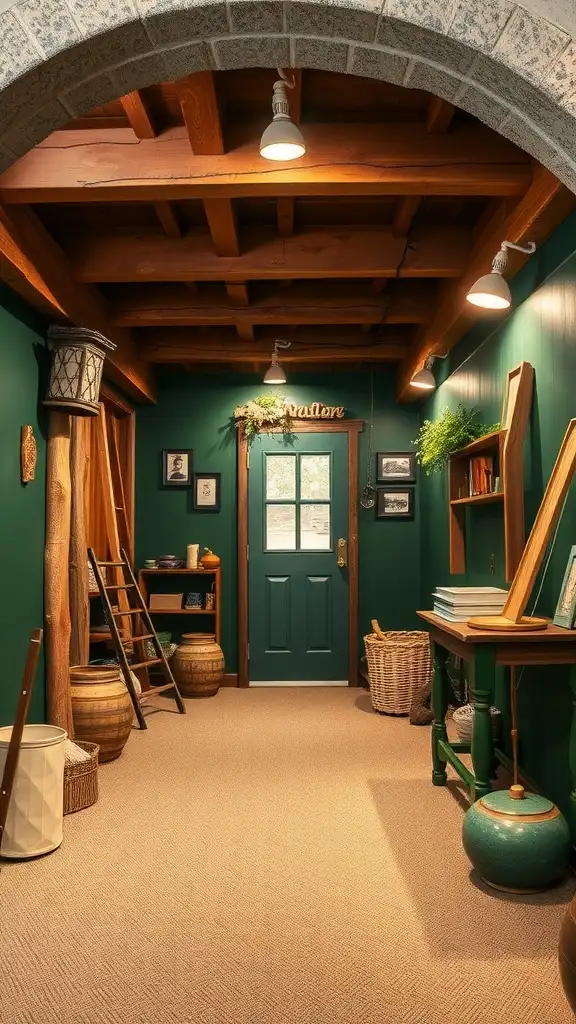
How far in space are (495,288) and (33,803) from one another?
9.09ft

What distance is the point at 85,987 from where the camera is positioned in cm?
222

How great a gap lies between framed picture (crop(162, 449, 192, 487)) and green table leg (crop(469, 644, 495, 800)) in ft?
15.0

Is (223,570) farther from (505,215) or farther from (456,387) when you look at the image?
(505,215)

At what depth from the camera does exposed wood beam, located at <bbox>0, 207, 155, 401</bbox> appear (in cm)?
387

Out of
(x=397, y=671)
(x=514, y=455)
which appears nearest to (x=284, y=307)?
(x=514, y=455)

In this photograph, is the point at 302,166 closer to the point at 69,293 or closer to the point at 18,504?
the point at 69,293

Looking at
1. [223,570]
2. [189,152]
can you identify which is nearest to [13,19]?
[189,152]

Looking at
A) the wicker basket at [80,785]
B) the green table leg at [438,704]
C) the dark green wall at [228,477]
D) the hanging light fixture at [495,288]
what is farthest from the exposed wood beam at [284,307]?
the wicker basket at [80,785]

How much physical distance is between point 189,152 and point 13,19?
1867 mm

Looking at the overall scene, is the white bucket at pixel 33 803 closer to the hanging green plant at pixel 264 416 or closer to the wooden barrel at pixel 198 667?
the wooden barrel at pixel 198 667

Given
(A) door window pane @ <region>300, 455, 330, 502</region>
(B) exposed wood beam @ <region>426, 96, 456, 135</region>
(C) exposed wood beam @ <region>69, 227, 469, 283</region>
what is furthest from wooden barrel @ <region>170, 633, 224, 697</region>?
(B) exposed wood beam @ <region>426, 96, 456, 135</region>

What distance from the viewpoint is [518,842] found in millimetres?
2674

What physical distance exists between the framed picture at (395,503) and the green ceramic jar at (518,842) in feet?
14.7

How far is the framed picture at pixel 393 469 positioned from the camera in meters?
7.24
